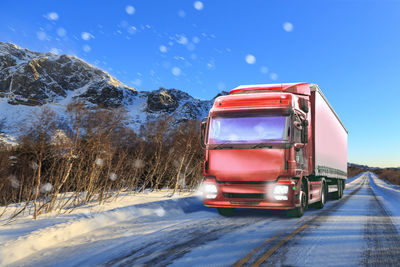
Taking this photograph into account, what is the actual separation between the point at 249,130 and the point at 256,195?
168cm

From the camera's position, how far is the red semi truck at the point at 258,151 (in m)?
8.05

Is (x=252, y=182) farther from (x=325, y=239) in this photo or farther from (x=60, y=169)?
(x=60, y=169)

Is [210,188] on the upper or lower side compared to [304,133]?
lower

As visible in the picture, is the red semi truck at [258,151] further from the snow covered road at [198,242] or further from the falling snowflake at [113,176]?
the falling snowflake at [113,176]

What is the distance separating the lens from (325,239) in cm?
640

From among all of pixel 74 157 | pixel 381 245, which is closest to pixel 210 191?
pixel 381 245

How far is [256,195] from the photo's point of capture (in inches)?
320

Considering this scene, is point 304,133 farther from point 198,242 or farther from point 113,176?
point 113,176

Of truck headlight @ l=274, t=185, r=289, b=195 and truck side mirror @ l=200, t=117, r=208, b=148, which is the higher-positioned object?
truck side mirror @ l=200, t=117, r=208, b=148

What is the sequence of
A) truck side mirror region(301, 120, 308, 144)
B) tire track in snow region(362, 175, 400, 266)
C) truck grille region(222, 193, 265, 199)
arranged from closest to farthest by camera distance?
tire track in snow region(362, 175, 400, 266) → truck grille region(222, 193, 265, 199) → truck side mirror region(301, 120, 308, 144)

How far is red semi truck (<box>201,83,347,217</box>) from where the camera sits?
8.05m

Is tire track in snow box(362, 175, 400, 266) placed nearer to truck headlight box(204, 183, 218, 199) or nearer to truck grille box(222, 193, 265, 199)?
truck grille box(222, 193, 265, 199)

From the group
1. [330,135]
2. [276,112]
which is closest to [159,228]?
[276,112]

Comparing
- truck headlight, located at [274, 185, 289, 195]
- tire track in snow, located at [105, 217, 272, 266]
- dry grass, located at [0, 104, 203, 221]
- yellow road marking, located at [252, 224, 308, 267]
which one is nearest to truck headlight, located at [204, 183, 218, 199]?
tire track in snow, located at [105, 217, 272, 266]
